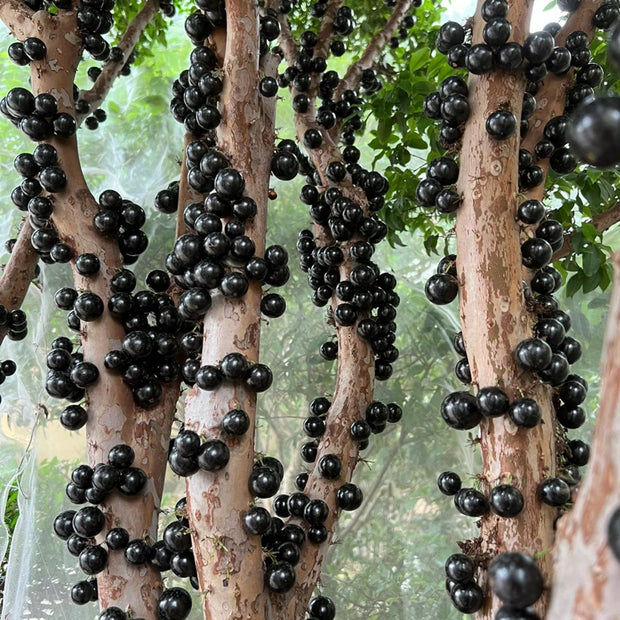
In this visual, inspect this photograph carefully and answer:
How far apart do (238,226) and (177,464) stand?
0.73 m

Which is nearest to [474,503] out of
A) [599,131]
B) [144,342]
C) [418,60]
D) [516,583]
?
[516,583]

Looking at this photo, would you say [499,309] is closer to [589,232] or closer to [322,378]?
[589,232]

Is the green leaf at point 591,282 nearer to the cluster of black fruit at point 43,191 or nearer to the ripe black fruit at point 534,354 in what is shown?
the ripe black fruit at point 534,354

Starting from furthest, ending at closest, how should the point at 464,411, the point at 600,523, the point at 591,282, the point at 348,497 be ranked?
the point at 591,282, the point at 348,497, the point at 464,411, the point at 600,523

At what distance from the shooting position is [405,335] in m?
3.91

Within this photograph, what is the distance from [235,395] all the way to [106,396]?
22.7 inches

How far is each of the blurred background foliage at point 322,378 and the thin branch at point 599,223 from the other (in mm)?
231

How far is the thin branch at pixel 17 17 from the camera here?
97.7 inches

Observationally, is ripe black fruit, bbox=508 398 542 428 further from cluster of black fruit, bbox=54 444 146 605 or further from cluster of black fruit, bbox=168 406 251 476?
cluster of black fruit, bbox=54 444 146 605

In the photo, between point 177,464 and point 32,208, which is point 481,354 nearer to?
point 177,464

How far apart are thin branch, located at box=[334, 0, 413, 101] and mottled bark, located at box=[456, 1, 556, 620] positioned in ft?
3.87

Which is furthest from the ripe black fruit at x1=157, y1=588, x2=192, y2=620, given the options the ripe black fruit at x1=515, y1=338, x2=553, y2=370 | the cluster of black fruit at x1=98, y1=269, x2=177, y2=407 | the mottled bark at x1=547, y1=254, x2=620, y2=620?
the mottled bark at x1=547, y1=254, x2=620, y2=620

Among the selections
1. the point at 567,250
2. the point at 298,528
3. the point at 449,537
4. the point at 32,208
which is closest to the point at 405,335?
the point at 449,537

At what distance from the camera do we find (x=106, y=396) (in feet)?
7.38
